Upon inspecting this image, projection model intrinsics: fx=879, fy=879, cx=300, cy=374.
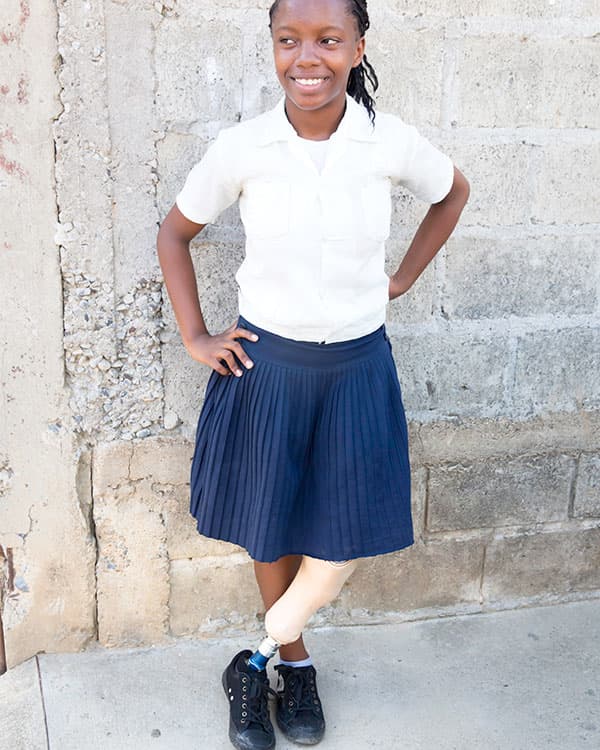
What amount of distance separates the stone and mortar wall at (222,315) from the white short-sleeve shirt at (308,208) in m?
0.32

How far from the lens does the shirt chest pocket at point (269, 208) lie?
185 cm

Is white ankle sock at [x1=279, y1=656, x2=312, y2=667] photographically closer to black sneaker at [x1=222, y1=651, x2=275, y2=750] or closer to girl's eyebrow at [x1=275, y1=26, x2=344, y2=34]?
black sneaker at [x1=222, y1=651, x2=275, y2=750]

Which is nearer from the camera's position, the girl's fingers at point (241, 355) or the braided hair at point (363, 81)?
the braided hair at point (363, 81)

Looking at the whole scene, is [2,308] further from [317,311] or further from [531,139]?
[531,139]

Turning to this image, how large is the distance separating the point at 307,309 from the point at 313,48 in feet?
1.71

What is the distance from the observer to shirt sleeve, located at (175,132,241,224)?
1.88 metres

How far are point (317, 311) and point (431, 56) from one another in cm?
83

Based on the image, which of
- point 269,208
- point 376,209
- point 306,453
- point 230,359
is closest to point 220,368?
point 230,359

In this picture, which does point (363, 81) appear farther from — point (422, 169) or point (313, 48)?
point (313, 48)

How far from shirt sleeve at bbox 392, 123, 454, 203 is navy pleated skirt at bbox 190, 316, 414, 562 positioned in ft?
1.16

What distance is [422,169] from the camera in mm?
1997

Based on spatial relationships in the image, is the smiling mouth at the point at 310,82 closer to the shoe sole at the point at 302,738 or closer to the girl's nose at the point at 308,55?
the girl's nose at the point at 308,55

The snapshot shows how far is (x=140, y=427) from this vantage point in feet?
7.68

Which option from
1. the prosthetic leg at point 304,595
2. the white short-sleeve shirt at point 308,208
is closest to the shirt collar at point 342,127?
the white short-sleeve shirt at point 308,208
